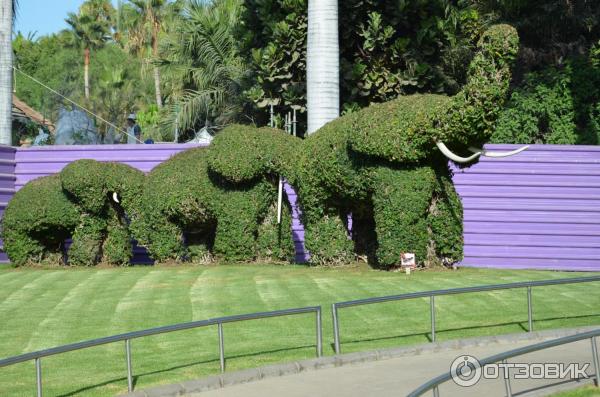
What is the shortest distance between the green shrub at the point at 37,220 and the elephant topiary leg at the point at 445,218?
7.46m

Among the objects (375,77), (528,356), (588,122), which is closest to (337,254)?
(528,356)

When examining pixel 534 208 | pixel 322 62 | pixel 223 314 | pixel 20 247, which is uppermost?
pixel 322 62

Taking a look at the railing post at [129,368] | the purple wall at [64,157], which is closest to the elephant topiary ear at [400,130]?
the purple wall at [64,157]

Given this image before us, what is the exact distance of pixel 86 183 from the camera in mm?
19859

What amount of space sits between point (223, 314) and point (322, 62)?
25.4ft

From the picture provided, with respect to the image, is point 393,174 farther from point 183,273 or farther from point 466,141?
point 183,273

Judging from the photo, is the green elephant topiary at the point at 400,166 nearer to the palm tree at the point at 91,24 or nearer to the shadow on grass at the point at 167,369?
the shadow on grass at the point at 167,369

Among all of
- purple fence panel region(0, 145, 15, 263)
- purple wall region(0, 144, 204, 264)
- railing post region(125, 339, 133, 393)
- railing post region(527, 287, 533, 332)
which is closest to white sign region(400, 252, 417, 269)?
railing post region(527, 287, 533, 332)

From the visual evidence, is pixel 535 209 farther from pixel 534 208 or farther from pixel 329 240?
pixel 329 240

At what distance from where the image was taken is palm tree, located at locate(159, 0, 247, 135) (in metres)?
35.8

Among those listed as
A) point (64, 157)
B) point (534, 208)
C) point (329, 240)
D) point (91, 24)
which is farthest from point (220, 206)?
point (91, 24)

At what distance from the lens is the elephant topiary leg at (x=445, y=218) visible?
17.3 meters

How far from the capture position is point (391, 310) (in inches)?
547

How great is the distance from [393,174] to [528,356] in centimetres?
586
